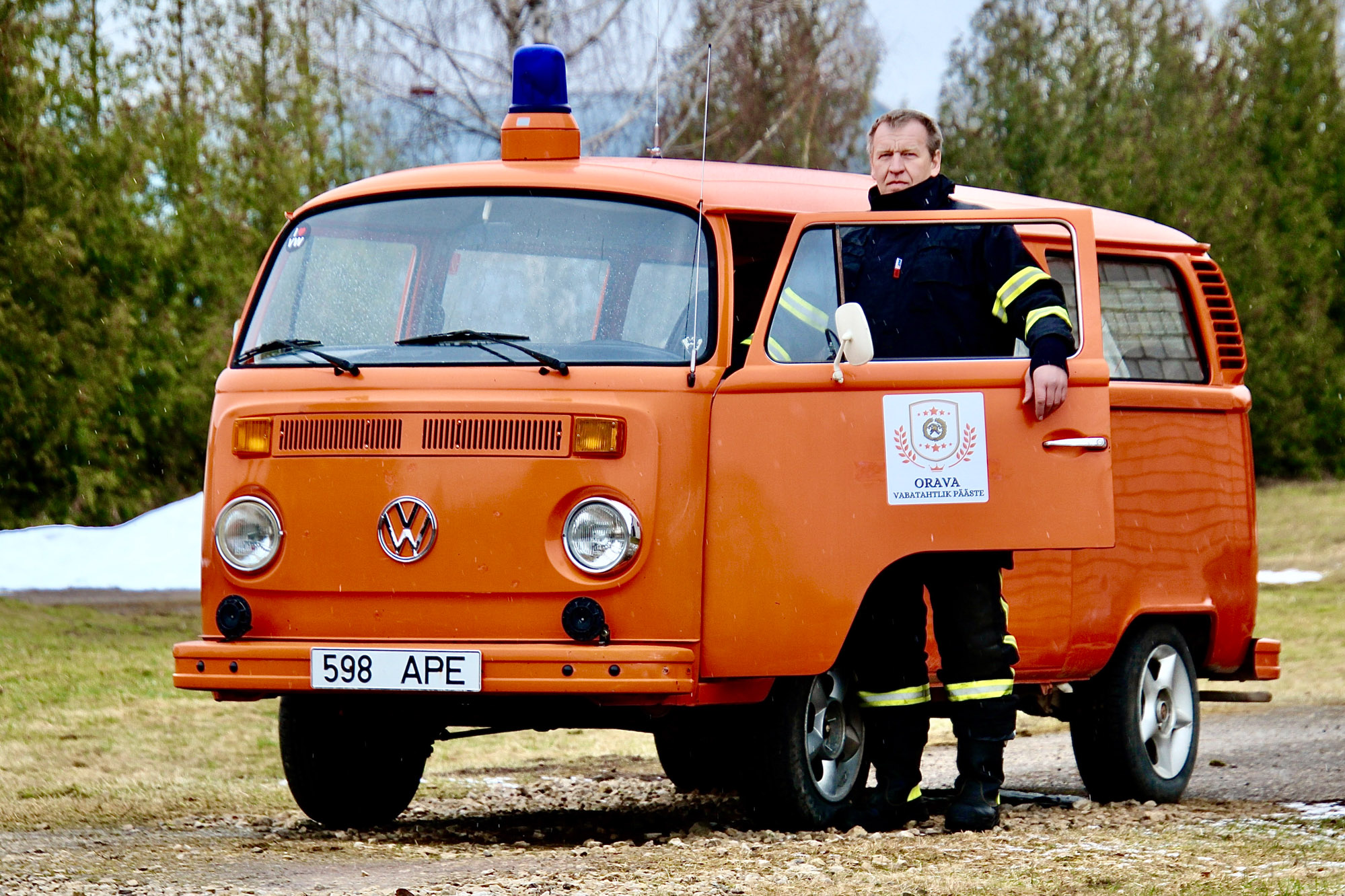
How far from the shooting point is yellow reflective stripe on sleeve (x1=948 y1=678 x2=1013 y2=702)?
6352 mm

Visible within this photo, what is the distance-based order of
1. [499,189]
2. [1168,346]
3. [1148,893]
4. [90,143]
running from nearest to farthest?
[1148,893], [499,189], [1168,346], [90,143]

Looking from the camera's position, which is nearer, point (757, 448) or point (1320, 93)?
point (757, 448)

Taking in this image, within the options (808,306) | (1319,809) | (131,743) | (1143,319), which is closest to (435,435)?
(808,306)

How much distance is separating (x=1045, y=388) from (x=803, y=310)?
31.4 inches

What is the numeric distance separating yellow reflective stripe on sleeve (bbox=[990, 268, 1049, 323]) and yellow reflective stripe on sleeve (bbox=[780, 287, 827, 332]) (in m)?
0.55

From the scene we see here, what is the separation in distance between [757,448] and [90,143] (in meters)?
14.6

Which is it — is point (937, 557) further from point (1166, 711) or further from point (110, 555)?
point (110, 555)

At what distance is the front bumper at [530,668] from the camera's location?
5.78 meters

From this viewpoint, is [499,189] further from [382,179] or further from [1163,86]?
[1163,86]

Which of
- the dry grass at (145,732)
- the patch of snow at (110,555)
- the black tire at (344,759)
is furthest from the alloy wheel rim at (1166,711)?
the patch of snow at (110,555)

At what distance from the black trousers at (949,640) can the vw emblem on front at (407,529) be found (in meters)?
1.47

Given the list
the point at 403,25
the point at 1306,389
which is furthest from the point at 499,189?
the point at 1306,389

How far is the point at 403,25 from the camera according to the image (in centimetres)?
2536

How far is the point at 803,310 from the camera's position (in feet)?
20.5
